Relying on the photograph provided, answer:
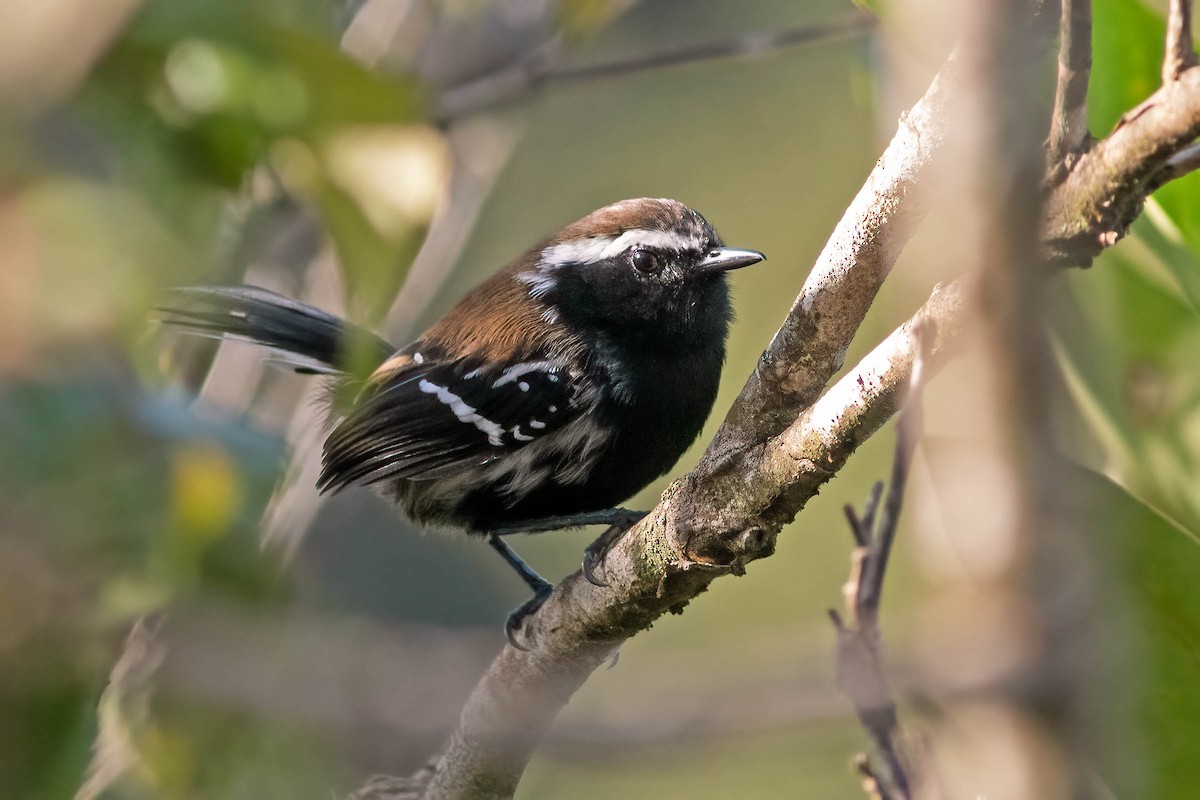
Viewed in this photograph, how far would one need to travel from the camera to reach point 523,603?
10.3 feet

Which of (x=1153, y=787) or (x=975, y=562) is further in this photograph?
(x=1153, y=787)

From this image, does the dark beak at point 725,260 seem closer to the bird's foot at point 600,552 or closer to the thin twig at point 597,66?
the thin twig at point 597,66

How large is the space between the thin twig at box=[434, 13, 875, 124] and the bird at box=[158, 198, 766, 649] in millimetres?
499

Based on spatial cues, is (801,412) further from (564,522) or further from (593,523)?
(564,522)

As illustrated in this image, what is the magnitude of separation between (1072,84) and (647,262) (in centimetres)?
216

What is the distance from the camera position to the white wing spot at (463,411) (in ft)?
10.8

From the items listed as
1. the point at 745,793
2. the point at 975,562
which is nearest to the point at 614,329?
the point at 975,562

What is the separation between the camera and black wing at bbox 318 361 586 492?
3.23 meters

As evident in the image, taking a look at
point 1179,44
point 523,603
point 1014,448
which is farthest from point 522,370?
point 1014,448

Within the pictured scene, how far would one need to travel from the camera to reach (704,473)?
2.02 m

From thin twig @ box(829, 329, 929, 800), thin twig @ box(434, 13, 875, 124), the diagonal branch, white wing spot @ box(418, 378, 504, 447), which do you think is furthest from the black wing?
thin twig @ box(829, 329, 929, 800)

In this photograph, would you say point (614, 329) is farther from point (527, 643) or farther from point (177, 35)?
point (177, 35)

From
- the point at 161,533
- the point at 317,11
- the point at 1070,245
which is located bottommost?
the point at 1070,245

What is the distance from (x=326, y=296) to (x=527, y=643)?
190cm
